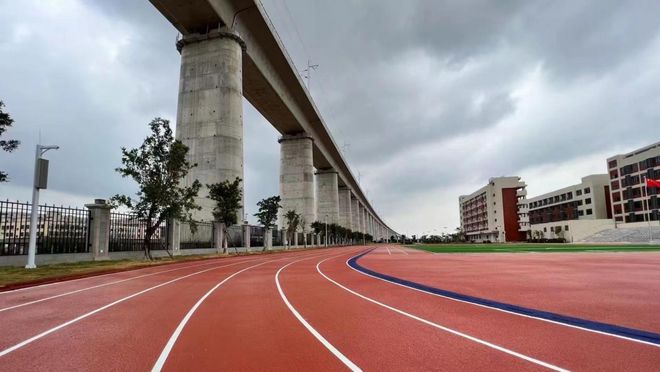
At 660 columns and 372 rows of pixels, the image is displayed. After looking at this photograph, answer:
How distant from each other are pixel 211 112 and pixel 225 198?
876 cm

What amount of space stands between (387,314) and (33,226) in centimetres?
1797

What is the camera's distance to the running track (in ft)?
17.1

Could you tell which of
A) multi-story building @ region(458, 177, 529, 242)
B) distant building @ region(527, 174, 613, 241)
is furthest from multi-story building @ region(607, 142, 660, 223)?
multi-story building @ region(458, 177, 529, 242)

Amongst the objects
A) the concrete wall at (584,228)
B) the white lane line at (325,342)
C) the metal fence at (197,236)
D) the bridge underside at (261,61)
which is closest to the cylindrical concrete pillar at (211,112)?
the bridge underside at (261,61)

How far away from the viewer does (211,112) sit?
39625mm

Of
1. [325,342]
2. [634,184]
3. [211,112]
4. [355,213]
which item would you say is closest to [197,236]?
[211,112]

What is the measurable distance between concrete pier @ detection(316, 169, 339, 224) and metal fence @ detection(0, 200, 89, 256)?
256 ft

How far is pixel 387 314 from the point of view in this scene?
8.26 meters

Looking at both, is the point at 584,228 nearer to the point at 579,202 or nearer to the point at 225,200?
the point at 579,202

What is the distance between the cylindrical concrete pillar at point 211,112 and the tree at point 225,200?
1747mm

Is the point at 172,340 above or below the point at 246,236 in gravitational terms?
below

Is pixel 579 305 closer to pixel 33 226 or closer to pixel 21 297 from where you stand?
pixel 21 297

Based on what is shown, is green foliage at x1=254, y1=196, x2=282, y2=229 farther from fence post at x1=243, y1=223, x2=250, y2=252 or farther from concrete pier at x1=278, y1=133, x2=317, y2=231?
concrete pier at x1=278, y1=133, x2=317, y2=231

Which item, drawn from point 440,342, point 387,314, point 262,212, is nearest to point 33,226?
point 387,314
